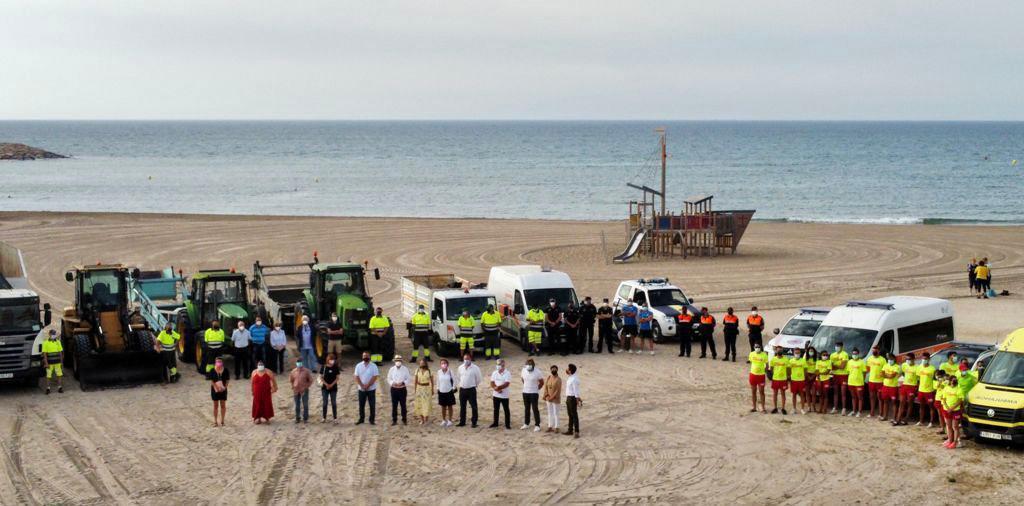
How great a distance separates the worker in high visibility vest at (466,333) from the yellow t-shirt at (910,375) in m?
9.27

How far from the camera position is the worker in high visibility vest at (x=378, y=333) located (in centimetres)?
2333

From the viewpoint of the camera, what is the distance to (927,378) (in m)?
18.0

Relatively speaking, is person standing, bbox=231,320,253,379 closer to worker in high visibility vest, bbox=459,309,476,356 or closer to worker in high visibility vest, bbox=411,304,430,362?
worker in high visibility vest, bbox=411,304,430,362

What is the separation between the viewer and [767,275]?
1495 inches

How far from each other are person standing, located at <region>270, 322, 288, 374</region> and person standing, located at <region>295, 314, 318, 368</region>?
0.36 metres

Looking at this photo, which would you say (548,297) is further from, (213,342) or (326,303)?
(213,342)

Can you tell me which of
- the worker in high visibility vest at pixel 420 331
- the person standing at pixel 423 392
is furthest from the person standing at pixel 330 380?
the worker in high visibility vest at pixel 420 331

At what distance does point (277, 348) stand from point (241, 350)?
72cm

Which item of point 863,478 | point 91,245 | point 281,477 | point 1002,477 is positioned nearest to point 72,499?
point 281,477

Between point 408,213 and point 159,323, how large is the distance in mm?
49917

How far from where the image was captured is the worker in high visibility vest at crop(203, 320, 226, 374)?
72.2ft

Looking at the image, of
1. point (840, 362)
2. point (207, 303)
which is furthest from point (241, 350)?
point (840, 362)

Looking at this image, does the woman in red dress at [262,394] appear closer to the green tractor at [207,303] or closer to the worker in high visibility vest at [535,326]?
the green tractor at [207,303]

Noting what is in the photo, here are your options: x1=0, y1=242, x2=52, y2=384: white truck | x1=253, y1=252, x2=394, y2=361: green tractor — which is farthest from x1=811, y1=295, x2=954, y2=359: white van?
x1=0, y1=242, x2=52, y2=384: white truck
